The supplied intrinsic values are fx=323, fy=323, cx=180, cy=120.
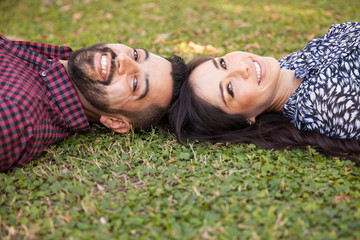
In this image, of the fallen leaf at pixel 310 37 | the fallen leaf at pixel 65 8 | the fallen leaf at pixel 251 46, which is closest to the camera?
the fallen leaf at pixel 251 46

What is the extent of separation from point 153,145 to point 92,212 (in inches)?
47.5

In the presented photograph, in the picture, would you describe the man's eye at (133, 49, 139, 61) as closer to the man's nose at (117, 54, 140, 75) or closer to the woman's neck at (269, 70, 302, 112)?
the man's nose at (117, 54, 140, 75)

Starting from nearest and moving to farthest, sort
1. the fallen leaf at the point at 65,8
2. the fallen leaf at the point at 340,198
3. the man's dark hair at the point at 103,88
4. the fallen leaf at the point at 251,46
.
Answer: the fallen leaf at the point at 340,198 → the man's dark hair at the point at 103,88 → the fallen leaf at the point at 251,46 → the fallen leaf at the point at 65,8

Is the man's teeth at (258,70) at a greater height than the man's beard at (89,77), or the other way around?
the man's teeth at (258,70)

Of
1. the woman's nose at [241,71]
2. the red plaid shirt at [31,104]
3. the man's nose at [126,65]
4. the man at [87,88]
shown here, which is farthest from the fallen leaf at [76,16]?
the woman's nose at [241,71]

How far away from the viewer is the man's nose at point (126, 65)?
11.4ft

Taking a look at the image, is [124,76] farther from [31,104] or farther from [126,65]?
[31,104]

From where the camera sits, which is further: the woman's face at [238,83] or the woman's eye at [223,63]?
the woman's eye at [223,63]

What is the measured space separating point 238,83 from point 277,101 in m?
0.69

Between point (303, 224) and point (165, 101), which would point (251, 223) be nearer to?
point (303, 224)

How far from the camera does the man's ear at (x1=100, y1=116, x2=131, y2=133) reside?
379 cm

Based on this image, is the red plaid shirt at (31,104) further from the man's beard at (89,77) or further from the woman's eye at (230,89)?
the woman's eye at (230,89)

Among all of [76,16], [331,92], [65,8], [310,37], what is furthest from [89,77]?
[65,8]

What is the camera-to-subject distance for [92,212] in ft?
8.23
